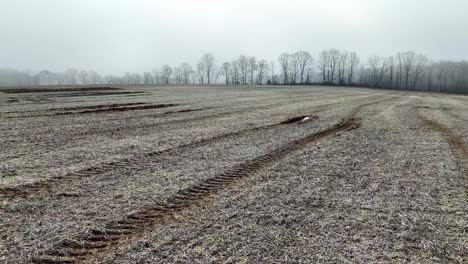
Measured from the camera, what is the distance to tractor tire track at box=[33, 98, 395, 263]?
5.16 meters

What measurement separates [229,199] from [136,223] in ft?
6.30

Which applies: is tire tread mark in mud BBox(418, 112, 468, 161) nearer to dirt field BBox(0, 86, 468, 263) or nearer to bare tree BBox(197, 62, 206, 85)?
dirt field BBox(0, 86, 468, 263)

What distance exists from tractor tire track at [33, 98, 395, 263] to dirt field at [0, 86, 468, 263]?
0.08 feet

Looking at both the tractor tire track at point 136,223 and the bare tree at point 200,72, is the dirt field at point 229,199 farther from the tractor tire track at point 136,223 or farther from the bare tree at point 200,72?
the bare tree at point 200,72

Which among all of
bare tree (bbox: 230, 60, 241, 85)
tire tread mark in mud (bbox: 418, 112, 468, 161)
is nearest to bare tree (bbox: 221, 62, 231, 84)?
bare tree (bbox: 230, 60, 241, 85)

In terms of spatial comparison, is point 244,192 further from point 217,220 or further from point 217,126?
point 217,126

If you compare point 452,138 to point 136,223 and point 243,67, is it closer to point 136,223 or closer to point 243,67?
point 136,223

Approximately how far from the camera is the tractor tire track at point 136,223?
516 cm

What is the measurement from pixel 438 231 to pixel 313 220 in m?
1.90

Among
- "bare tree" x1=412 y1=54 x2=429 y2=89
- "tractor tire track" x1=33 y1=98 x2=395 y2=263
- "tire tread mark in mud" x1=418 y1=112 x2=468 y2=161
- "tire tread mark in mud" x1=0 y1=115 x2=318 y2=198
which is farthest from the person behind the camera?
"bare tree" x1=412 y1=54 x2=429 y2=89

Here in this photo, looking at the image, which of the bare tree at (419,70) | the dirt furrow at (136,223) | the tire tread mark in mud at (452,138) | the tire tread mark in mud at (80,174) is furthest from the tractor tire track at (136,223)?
the bare tree at (419,70)

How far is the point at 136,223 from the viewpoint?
6.24m

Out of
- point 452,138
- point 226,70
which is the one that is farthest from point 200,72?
point 452,138

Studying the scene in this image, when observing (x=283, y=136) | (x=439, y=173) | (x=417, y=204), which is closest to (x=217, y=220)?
(x=417, y=204)
